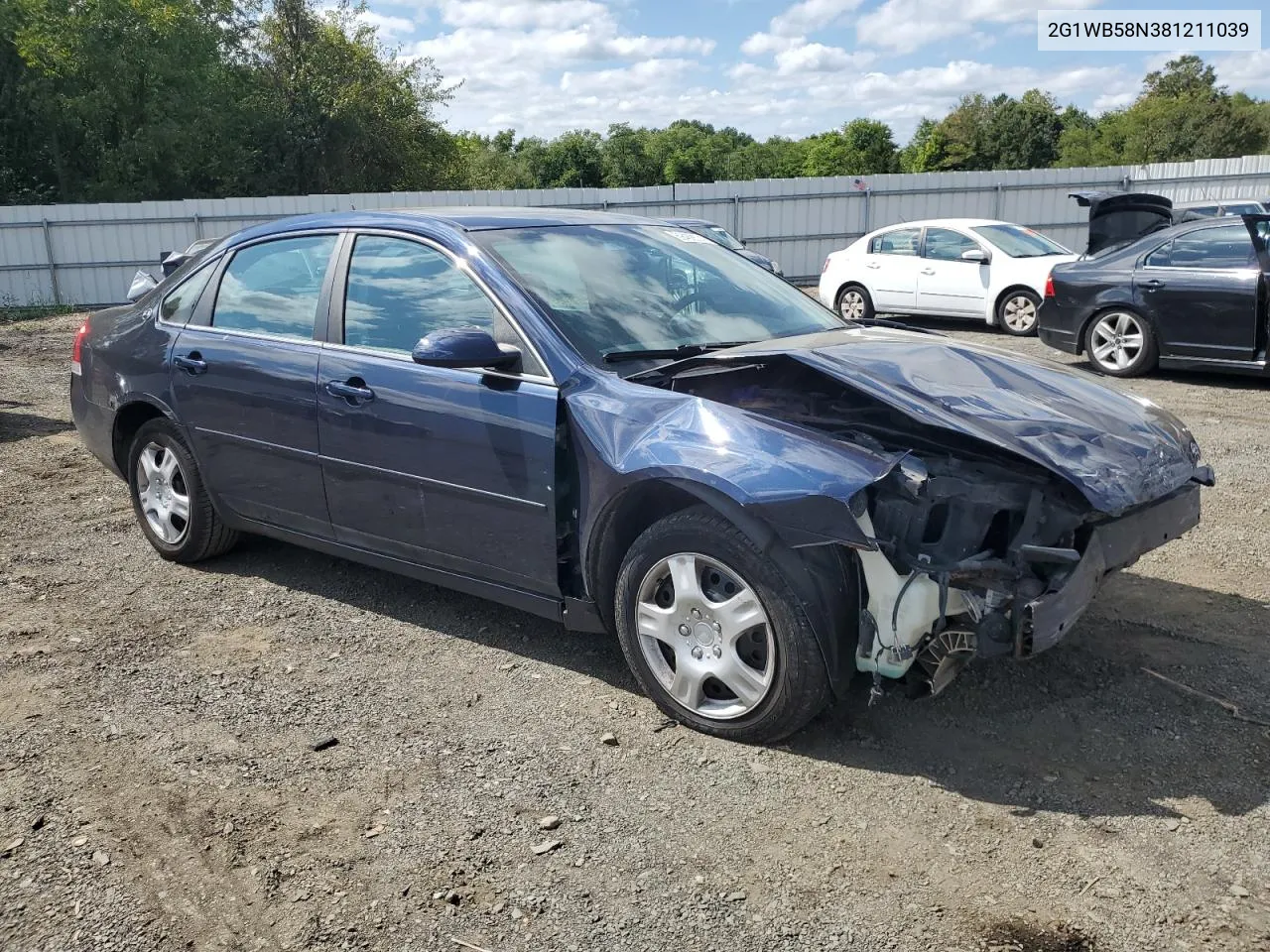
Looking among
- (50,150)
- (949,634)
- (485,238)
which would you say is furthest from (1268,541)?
(50,150)

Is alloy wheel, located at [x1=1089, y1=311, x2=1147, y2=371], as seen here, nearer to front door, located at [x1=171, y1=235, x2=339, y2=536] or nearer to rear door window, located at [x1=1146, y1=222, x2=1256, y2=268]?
rear door window, located at [x1=1146, y1=222, x2=1256, y2=268]

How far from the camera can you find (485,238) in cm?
406

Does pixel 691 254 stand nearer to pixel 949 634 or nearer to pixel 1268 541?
pixel 949 634

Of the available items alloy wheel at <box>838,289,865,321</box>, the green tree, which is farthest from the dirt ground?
the green tree

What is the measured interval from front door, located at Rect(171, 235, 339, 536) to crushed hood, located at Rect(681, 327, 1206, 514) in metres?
1.75

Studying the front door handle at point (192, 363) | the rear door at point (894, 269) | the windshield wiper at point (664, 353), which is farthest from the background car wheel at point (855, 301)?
the windshield wiper at point (664, 353)

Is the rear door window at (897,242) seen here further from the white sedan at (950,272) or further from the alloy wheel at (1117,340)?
the alloy wheel at (1117,340)

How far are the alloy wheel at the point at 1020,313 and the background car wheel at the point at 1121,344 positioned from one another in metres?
3.02

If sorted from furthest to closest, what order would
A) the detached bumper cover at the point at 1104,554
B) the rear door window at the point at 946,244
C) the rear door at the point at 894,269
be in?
the rear door at the point at 894,269 < the rear door window at the point at 946,244 < the detached bumper cover at the point at 1104,554

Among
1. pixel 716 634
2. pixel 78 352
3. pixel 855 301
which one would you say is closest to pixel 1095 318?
pixel 855 301

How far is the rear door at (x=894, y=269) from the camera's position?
14.4 m

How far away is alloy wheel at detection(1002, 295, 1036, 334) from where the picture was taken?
13305mm

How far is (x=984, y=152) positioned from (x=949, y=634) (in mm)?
79053

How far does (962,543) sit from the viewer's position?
3195 millimetres
